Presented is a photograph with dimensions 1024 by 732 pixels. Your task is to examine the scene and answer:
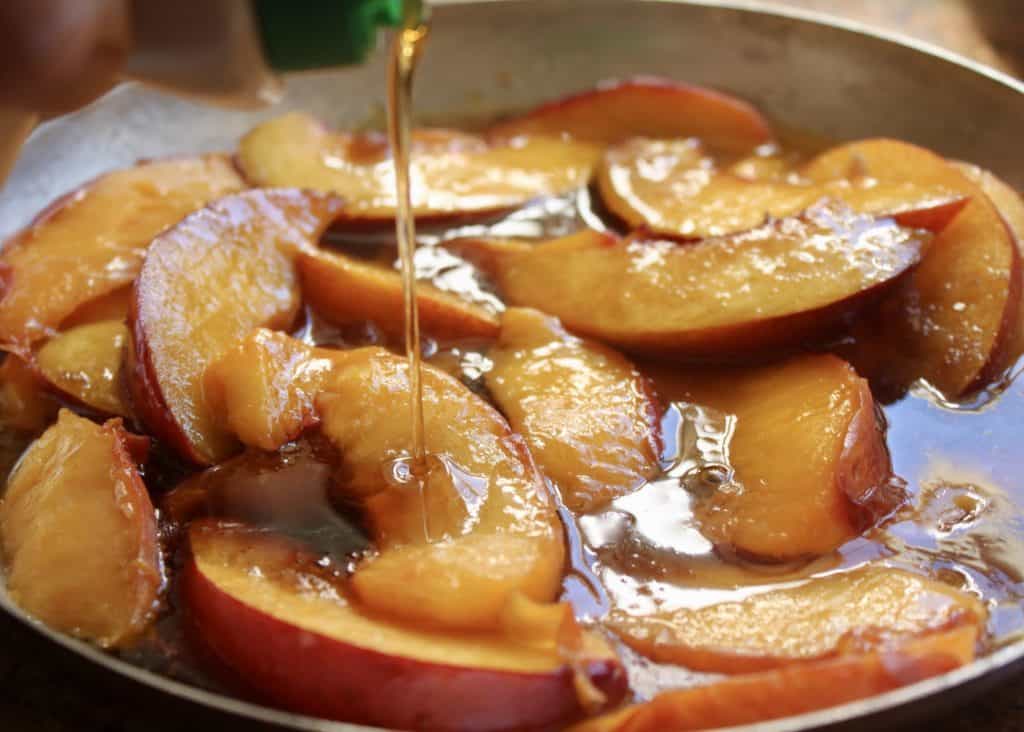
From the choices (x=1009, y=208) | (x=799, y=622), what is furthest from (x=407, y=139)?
(x=1009, y=208)

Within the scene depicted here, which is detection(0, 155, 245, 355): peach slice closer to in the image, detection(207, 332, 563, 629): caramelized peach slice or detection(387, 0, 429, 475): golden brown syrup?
detection(207, 332, 563, 629): caramelized peach slice

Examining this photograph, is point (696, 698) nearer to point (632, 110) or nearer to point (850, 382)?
point (850, 382)

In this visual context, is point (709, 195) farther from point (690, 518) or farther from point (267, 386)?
point (267, 386)

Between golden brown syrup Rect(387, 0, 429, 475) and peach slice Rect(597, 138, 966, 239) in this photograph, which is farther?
peach slice Rect(597, 138, 966, 239)

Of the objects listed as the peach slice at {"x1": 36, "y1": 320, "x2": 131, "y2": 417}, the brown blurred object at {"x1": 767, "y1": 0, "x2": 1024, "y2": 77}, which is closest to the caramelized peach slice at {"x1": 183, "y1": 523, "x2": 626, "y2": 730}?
the peach slice at {"x1": 36, "y1": 320, "x2": 131, "y2": 417}

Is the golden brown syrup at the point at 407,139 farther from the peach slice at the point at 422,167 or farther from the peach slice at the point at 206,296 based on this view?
the peach slice at the point at 422,167

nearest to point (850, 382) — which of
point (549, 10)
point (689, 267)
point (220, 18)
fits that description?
point (689, 267)
